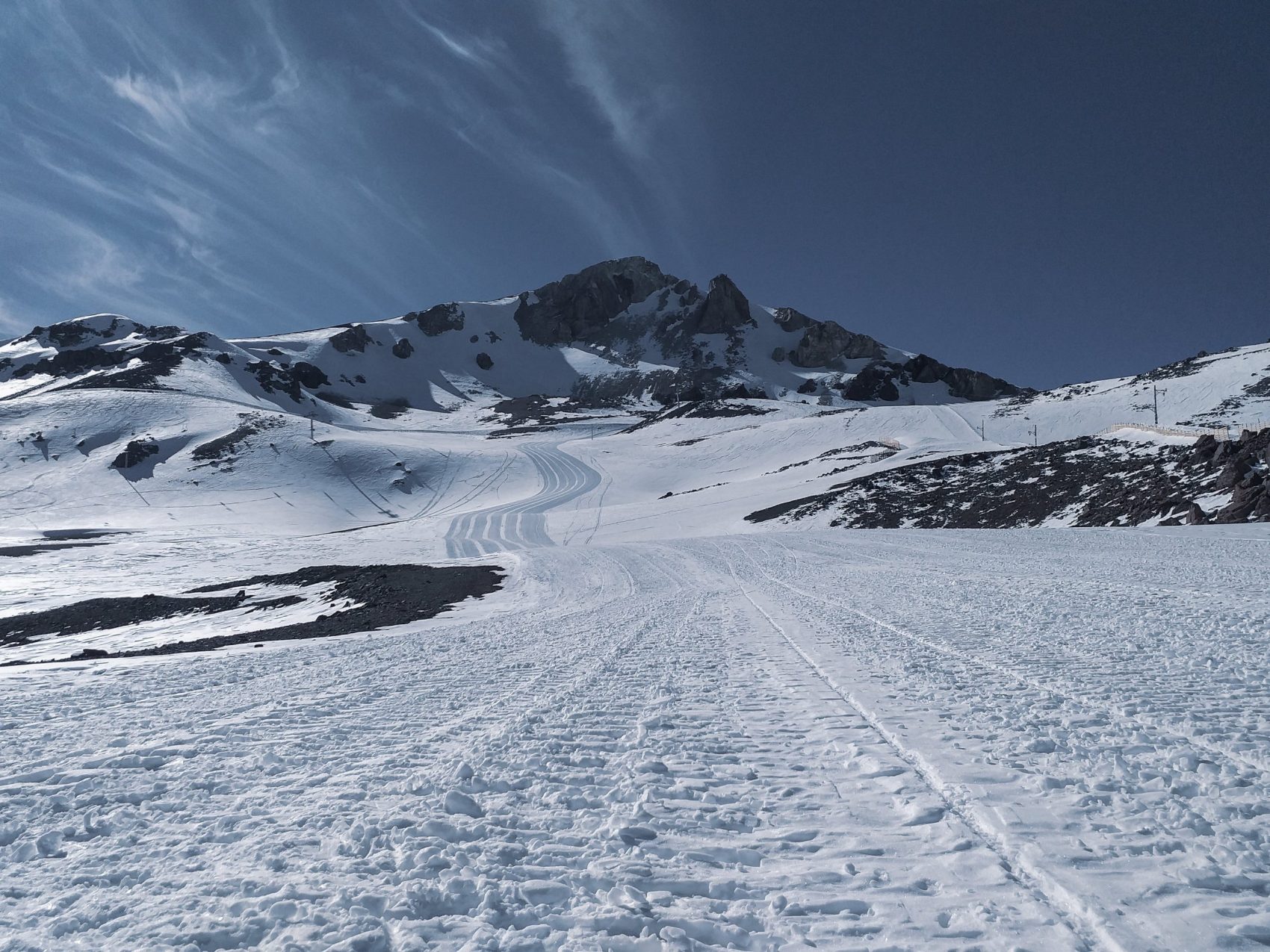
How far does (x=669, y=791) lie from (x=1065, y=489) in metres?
31.9

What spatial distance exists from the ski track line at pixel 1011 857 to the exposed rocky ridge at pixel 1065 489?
22.5 metres

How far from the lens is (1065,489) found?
29.6 meters

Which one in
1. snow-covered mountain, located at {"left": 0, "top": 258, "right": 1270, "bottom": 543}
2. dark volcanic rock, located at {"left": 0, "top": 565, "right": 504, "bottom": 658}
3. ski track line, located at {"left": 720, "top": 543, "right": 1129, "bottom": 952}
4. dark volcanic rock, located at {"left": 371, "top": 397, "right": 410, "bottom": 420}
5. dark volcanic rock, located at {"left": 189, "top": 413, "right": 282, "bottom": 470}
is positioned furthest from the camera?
dark volcanic rock, located at {"left": 371, "top": 397, "right": 410, "bottom": 420}

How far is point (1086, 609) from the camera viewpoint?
31.2 ft

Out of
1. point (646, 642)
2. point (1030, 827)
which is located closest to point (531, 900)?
point (1030, 827)

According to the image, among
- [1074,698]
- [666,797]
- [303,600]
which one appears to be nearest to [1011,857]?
[666,797]

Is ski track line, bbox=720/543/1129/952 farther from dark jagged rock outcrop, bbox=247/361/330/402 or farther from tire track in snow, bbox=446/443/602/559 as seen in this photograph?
dark jagged rock outcrop, bbox=247/361/330/402

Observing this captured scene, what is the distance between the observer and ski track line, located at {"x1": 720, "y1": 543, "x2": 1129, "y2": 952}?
2.58 m

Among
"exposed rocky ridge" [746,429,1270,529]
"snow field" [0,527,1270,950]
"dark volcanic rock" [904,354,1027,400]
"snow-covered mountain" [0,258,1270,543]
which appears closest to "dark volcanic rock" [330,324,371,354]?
"snow-covered mountain" [0,258,1270,543]

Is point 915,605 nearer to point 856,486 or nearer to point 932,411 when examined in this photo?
point 856,486

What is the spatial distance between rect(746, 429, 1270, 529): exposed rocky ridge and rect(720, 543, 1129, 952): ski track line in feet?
73.8

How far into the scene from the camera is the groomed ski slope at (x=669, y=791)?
8.93 feet

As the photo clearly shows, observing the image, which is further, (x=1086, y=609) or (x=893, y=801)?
(x=1086, y=609)

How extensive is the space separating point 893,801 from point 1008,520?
28028 millimetres
